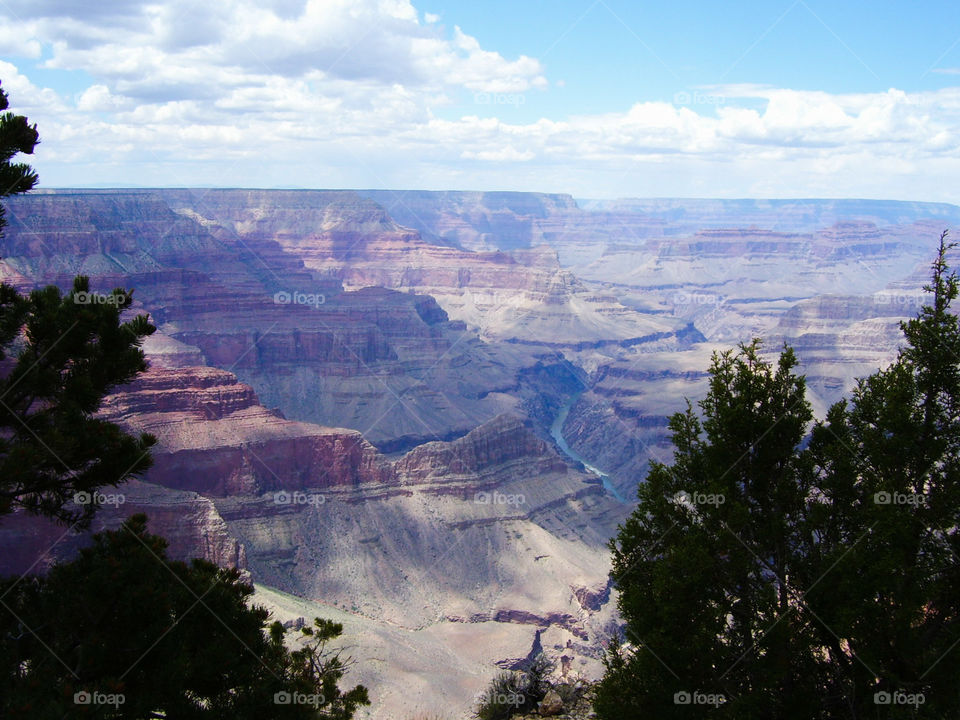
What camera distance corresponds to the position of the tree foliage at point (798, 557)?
16.0 metres

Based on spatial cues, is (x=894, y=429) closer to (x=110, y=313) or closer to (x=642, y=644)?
(x=642, y=644)

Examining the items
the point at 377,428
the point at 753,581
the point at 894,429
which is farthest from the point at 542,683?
the point at 377,428

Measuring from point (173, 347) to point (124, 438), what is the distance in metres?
114

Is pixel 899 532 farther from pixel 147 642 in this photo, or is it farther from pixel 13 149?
pixel 13 149

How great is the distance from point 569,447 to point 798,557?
5635 inches

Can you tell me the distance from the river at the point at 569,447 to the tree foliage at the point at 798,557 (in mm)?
109582

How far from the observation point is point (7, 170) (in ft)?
56.6

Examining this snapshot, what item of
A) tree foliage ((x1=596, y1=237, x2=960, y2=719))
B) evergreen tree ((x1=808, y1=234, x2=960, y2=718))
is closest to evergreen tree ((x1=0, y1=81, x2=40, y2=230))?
tree foliage ((x1=596, y1=237, x2=960, y2=719))

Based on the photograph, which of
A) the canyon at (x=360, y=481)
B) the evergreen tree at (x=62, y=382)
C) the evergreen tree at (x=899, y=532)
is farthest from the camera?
the canyon at (x=360, y=481)

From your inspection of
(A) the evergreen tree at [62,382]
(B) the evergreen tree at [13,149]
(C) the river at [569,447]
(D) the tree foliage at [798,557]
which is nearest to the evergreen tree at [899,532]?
(D) the tree foliage at [798,557]

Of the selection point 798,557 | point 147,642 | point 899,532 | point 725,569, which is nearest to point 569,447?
point 798,557

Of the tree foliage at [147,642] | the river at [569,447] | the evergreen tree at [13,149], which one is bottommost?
the river at [569,447]

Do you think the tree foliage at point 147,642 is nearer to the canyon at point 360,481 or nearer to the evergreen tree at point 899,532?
the evergreen tree at point 899,532

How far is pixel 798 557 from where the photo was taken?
17219 mm
